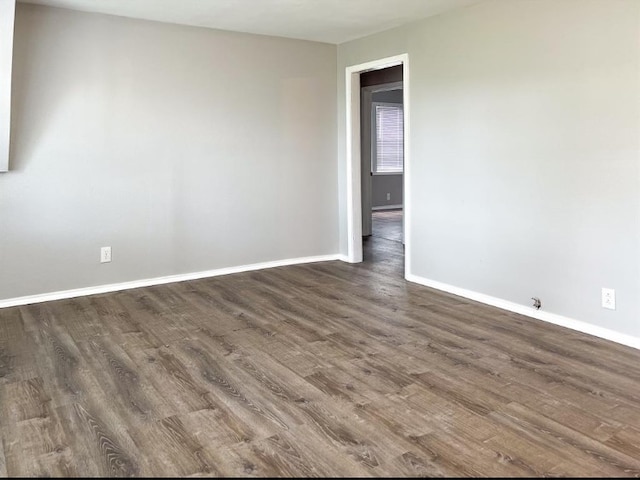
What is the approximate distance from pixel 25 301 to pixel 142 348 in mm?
1569

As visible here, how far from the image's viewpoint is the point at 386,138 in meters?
10.8

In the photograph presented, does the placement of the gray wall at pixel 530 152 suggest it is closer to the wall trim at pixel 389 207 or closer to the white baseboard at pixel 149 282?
the white baseboard at pixel 149 282

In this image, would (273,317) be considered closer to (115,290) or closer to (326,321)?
(326,321)

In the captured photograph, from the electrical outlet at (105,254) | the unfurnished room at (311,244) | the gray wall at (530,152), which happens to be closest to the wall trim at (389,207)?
the unfurnished room at (311,244)

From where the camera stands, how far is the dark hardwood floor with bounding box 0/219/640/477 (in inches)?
80.6

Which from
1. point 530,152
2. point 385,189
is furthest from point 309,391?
point 385,189

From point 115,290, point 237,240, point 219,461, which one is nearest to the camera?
point 219,461

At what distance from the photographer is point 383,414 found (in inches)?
94.2

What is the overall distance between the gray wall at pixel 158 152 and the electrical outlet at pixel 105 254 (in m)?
0.05

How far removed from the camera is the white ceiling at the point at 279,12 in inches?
157

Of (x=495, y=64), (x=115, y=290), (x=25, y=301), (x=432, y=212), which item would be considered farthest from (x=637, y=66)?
(x=25, y=301)

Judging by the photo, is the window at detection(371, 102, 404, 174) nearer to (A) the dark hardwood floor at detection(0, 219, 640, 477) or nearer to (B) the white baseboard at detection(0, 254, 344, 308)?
(B) the white baseboard at detection(0, 254, 344, 308)

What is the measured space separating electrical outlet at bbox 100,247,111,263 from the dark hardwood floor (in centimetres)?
47

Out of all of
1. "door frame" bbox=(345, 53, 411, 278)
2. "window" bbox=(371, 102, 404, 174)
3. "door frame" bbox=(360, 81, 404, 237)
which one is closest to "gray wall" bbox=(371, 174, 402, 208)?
"window" bbox=(371, 102, 404, 174)
